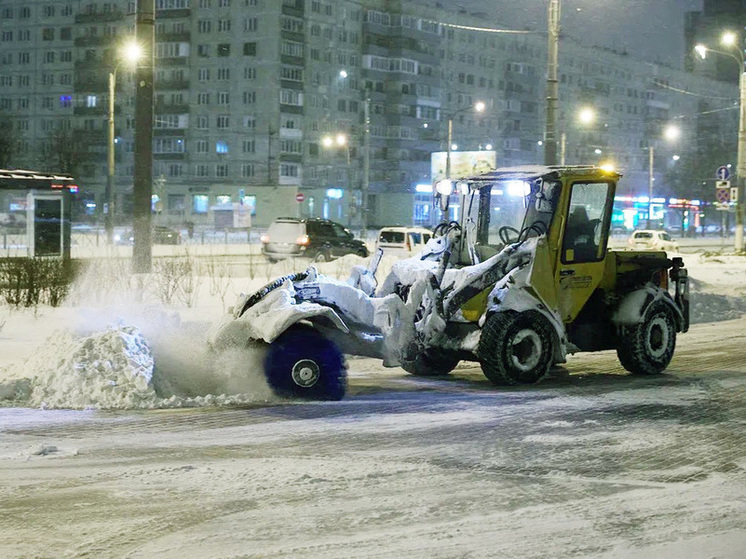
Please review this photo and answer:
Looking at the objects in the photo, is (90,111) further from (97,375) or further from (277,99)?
(97,375)

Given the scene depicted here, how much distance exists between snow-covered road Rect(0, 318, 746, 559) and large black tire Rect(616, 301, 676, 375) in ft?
4.65

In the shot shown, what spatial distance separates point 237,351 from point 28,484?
359cm

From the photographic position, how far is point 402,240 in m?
39.8

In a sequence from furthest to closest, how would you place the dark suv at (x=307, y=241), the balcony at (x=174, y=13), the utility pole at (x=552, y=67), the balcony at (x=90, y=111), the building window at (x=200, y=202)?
the balcony at (x=90, y=111) → the building window at (x=200, y=202) → the balcony at (x=174, y=13) → the dark suv at (x=307, y=241) → the utility pole at (x=552, y=67)

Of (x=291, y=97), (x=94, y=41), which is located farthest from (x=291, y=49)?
(x=94, y=41)

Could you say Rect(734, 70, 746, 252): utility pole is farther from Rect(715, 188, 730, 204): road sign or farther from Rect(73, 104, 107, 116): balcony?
Rect(73, 104, 107, 116): balcony

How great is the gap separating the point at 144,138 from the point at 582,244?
10.5 metres

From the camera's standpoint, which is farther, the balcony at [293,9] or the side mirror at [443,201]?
the balcony at [293,9]

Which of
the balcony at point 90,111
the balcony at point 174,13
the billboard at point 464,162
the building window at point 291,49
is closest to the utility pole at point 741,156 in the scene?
the billboard at point 464,162

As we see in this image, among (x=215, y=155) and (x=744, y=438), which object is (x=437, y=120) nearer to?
(x=215, y=155)

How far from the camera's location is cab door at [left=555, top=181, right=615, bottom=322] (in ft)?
39.1

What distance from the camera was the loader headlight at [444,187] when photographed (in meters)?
12.5

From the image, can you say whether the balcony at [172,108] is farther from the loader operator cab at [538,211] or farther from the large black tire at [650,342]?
the large black tire at [650,342]

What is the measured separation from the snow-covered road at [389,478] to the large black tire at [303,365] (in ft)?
0.86
